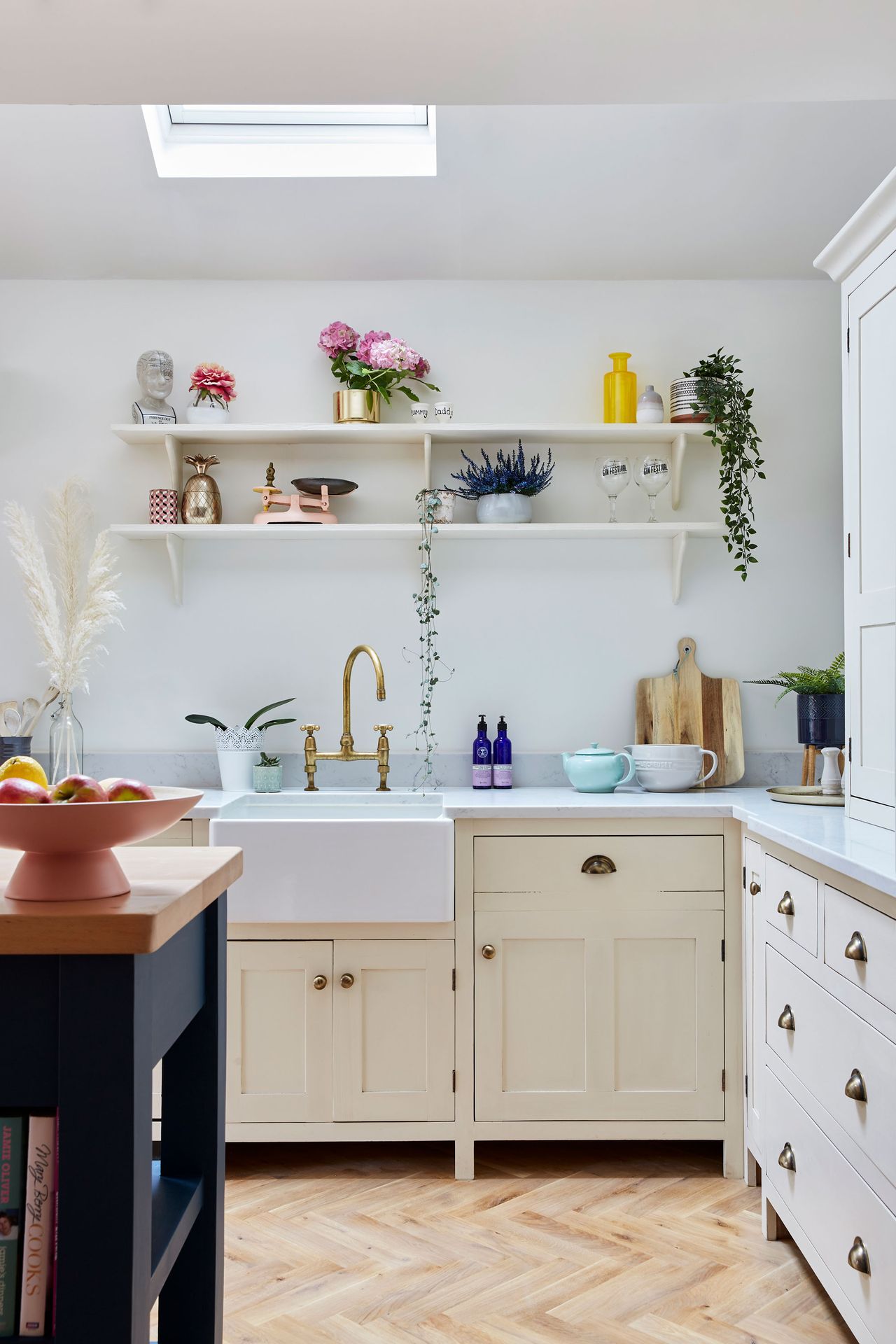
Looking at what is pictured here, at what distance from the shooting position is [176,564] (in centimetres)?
311

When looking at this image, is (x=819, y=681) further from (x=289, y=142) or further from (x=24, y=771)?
(x=24, y=771)

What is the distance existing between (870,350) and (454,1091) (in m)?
1.95

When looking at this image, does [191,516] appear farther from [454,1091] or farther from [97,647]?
[454,1091]

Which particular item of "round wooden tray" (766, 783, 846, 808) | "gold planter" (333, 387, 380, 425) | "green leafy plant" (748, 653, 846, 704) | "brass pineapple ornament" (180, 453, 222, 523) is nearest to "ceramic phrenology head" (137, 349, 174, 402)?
"brass pineapple ornament" (180, 453, 222, 523)

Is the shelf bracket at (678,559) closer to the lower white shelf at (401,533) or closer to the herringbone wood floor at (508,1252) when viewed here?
the lower white shelf at (401,533)

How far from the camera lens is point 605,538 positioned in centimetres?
318

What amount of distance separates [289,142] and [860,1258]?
289cm

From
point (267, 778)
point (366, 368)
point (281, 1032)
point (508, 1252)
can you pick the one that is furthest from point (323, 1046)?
point (366, 368)

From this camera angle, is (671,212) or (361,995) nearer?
(361,995)

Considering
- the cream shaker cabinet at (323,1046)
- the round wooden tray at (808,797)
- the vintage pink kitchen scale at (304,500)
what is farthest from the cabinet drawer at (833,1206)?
the vintage pink kitchen scale at (304,500)

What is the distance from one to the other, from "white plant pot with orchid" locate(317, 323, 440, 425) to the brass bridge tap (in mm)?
696

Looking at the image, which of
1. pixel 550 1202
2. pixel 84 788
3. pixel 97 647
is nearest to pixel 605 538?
pixel 97 647

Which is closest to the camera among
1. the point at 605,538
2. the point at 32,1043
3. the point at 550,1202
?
the point at 32,1043

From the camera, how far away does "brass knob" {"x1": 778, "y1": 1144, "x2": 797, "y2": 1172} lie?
205 centimetres
